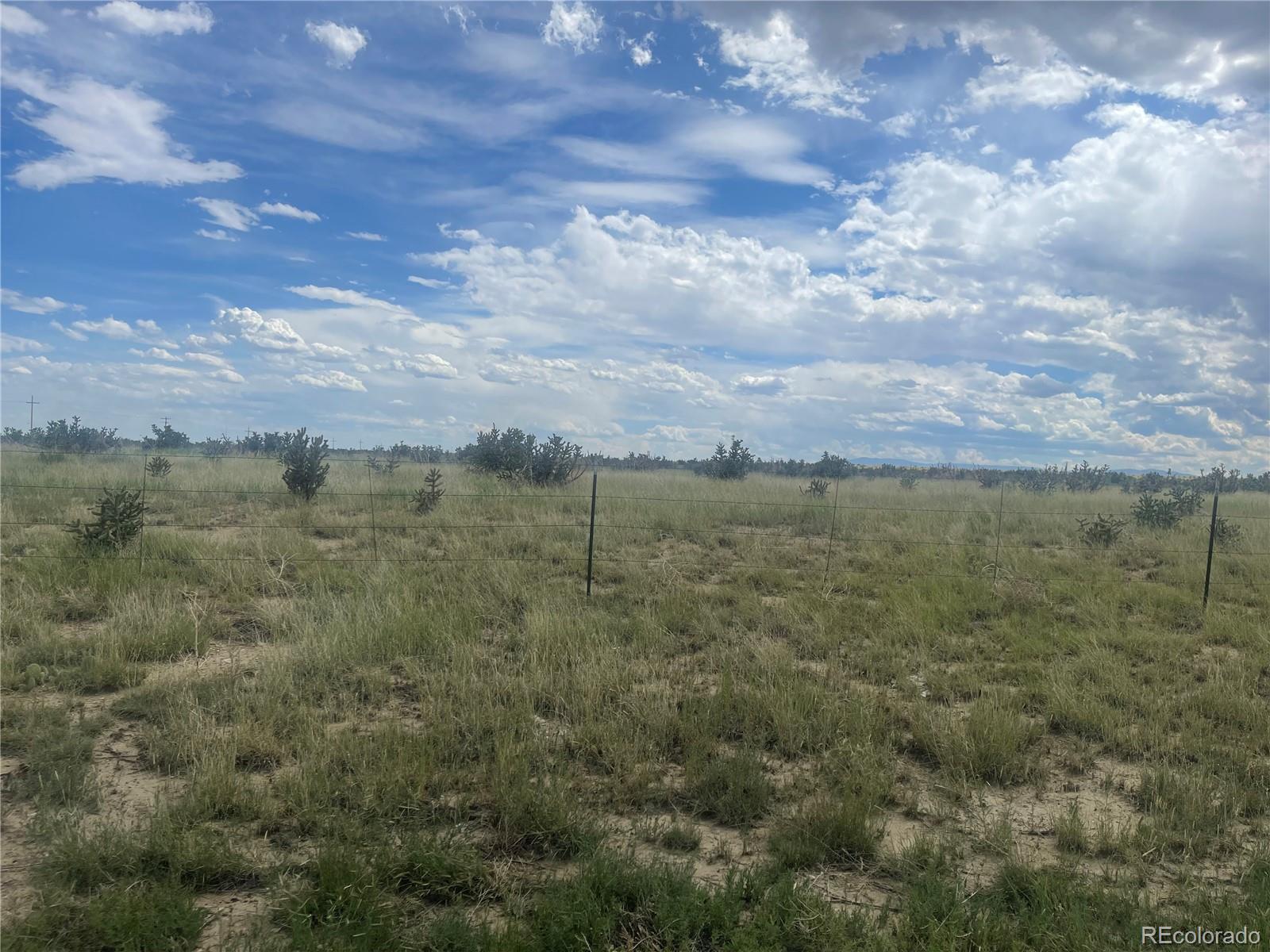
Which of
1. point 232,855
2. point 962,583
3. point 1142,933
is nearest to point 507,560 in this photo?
point 962,583

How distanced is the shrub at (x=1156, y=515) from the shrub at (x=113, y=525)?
20.0 m

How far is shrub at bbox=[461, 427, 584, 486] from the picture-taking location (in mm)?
23781

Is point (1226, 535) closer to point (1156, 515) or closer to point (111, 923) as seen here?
point (1156, 515)

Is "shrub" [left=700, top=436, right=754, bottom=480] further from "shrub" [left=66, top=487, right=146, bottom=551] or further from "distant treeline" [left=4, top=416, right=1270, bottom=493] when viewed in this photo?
"shrub" [left=66, top=487, right=146, bottom=551]

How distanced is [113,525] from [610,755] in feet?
30.0

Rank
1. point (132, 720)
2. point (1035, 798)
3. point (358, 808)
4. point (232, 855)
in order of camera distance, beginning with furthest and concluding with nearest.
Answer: point (132, 720)
point (1035, 798)
point (358, 808)
point (232, 855)

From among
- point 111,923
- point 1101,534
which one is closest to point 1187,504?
point 1101,534

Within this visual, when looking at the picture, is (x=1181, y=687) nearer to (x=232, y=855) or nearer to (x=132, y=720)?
(x=232, y=855)

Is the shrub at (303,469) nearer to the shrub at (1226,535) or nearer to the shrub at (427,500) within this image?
the shrub at (427,500)

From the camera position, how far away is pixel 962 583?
1171 cm

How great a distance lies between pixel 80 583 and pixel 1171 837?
35.8 feet

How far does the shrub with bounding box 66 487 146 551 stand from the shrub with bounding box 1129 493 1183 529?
788 inches

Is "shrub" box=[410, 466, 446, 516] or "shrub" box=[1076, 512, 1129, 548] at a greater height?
"shrub" box=[1076, 512, 1129, 548]

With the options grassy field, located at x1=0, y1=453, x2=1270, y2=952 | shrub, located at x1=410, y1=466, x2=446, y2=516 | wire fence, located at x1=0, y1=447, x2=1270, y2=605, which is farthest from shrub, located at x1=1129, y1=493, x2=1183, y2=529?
shrub, located at x1=410, y1=466, x2=446, y2=516
